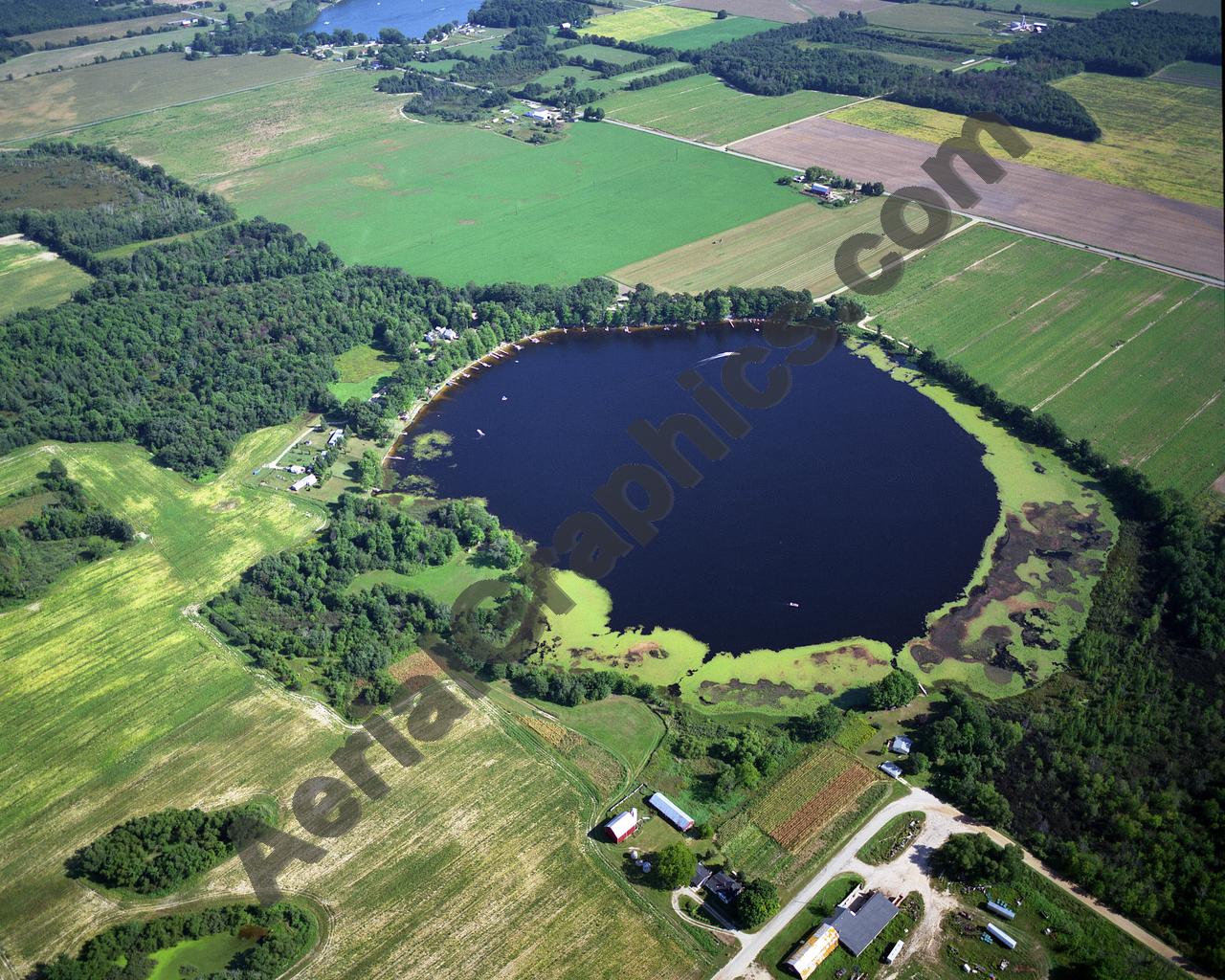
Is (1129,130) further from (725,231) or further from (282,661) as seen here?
(282,661)

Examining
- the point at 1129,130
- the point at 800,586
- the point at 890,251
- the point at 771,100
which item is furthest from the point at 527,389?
the point at 1129,130

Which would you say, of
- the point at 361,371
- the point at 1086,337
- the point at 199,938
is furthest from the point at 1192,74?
the point at 199,938

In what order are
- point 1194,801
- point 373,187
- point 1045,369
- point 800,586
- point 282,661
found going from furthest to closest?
point 373,187 < point 1045,369 < point 800,586 < point 282,661 < point 1194,801

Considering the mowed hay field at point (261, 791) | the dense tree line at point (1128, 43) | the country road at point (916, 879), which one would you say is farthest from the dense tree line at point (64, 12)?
the country road at point (916, 879)

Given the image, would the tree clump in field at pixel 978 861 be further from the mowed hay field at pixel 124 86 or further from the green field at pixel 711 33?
the mowed hay field at pixel 124 86

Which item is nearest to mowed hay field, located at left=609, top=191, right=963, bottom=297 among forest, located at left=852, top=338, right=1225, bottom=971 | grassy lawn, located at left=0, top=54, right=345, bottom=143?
forest, located at left=852, top=338, right=1225, bottom=971

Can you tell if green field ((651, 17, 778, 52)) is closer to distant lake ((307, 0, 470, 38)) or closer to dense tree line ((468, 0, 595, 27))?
dense tree line ((468, 0, 595, 27))
